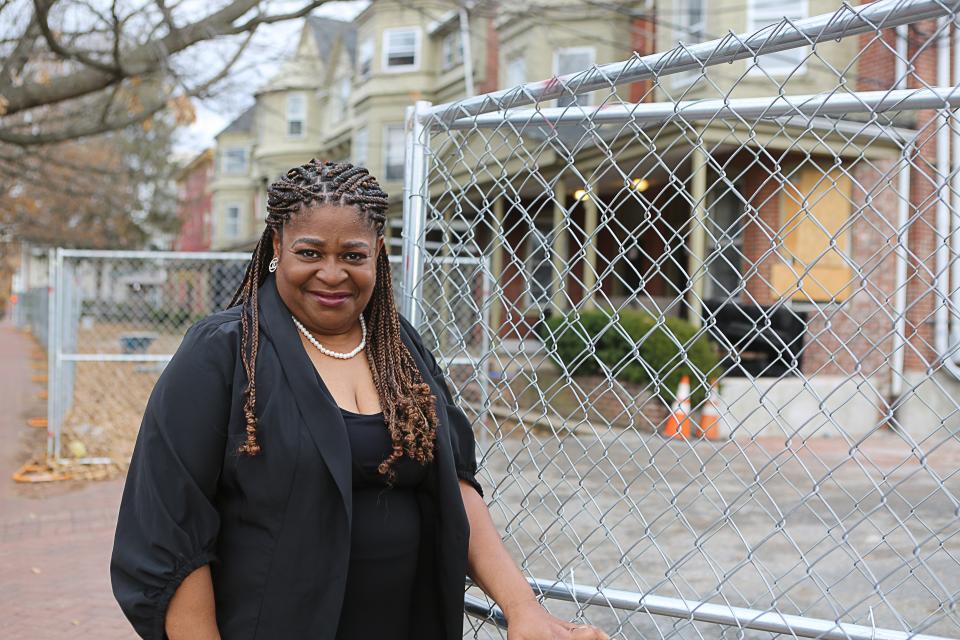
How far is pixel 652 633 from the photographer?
469 cm

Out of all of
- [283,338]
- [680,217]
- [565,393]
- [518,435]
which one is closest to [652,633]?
[283,338]

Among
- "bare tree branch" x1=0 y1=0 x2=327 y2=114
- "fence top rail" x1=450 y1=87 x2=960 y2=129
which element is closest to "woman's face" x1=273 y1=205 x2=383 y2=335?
"fence top rail" x1=450 y1=87 x2=960 y2=129

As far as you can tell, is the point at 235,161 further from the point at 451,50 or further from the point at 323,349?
the point at 323,349

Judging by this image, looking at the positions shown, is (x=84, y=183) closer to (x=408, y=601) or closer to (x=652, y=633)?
(x=652, y=633)

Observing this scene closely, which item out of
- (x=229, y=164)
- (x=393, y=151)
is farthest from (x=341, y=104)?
(x=229, y=164)

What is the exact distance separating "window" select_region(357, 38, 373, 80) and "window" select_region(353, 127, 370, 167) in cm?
157

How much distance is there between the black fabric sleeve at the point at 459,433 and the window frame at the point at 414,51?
21591 millimetres

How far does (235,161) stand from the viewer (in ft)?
133

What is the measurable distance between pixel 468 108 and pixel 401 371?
95cm

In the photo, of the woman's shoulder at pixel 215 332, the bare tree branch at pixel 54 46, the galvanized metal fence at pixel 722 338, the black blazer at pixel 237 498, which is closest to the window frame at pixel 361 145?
the galvanized metal fence at pixel 722 338

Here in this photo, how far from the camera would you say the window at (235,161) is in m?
40.3

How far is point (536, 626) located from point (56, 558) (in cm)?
507

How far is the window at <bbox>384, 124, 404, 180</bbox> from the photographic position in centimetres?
2338

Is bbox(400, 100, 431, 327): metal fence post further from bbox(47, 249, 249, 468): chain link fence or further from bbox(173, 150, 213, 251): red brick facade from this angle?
bbox(173, 150, 213, 251): red brick facade
